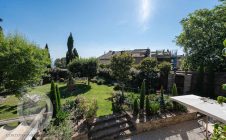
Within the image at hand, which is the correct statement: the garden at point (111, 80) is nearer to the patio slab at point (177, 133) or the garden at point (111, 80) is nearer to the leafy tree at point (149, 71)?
the leafy tree at point (149, 71)

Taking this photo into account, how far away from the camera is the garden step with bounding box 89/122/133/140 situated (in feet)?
24.5

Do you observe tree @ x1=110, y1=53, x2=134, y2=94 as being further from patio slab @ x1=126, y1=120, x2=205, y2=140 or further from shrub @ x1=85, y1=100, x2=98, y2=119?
patio slab @ x1=126, y1=120, x2=205, y2=140

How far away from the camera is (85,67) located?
20.2 m

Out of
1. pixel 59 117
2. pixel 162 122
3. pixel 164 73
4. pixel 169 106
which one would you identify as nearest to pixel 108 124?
pixel 59 117

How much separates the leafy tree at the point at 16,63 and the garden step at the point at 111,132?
6.42 metres

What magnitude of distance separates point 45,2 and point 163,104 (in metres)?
9.31

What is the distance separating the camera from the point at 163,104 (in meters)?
9.79

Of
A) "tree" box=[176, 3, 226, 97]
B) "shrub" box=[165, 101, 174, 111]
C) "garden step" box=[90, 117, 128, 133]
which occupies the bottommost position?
"garden step" box=[90, 117, 128, 133]

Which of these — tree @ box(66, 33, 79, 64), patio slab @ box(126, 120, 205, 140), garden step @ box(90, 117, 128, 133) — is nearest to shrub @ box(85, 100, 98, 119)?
garden step @ box(90, 117, 128, 133)

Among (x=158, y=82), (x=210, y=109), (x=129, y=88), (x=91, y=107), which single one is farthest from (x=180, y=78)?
(x=91, y=107)

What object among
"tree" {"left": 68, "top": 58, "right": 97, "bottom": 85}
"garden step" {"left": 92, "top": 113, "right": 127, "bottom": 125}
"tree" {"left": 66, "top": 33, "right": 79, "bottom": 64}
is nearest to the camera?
"garden step" {"left": 92, "top": 113, "right": 127, "bottom": 125}

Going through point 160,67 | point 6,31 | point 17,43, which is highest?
point 6,31

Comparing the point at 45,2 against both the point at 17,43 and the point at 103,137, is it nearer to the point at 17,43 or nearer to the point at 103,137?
the point at 17,43

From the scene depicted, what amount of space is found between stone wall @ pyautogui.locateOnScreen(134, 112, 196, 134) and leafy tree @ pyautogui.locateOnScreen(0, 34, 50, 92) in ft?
25.7
